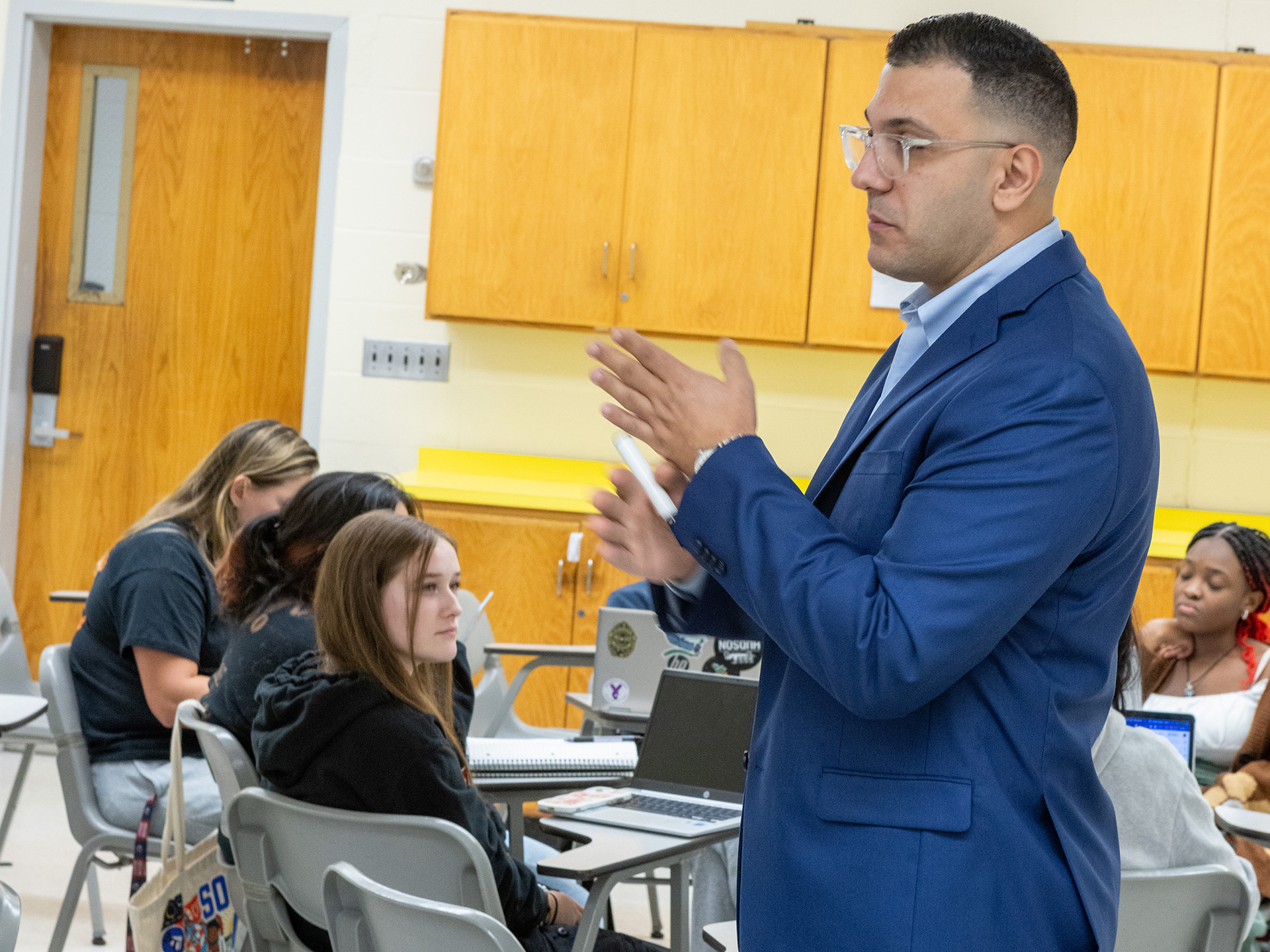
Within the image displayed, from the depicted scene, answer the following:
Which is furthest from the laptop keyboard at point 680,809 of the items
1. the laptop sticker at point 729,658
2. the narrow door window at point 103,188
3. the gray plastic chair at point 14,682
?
the narrow door window at point 103,188

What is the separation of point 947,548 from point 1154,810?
3.64ft

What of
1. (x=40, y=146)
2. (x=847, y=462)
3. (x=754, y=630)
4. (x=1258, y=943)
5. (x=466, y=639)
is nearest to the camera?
(x=847, y=462)

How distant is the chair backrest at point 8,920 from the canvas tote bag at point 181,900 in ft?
2.79

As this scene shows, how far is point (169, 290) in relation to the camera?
537 centimetres

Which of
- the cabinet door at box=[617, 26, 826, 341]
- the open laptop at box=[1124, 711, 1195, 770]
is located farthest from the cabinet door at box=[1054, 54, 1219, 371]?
the open laptop at box=[1124, 711, 1195, 770]

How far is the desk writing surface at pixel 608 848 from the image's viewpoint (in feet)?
5.79

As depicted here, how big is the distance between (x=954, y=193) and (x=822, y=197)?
3.86 metres

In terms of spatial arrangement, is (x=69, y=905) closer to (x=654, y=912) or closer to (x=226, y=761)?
(x=226, y=761)

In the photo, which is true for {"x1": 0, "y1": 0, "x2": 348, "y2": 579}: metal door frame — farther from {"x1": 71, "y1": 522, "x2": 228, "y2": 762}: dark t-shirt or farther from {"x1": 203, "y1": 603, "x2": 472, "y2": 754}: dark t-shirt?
{"x1": 203, "y1": 603, "x2": 472, "y2": 754}: dark t-shirt

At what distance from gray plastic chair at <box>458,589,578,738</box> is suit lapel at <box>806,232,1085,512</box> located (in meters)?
Answer: 2.61

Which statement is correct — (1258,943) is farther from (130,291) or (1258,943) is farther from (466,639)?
(130,291)

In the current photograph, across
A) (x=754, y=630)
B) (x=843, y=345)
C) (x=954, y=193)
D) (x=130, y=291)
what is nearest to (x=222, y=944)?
(x=754, y=630)

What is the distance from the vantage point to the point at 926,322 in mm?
1170

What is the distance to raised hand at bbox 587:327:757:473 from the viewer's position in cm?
104
